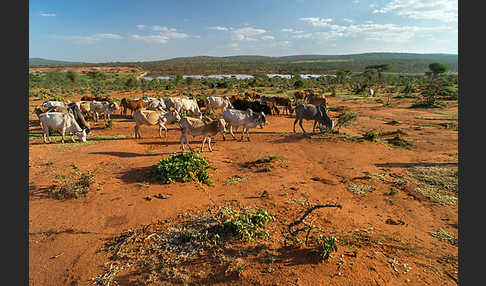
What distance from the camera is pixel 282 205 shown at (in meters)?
5.80

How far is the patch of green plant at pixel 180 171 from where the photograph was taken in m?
6.86

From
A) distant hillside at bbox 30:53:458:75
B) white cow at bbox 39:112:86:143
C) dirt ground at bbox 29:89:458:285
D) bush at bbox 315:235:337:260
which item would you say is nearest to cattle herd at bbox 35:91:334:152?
white cow at bbox 39:112:86:143

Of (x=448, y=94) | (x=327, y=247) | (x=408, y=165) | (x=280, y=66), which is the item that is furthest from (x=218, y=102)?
(x=280, y=66)

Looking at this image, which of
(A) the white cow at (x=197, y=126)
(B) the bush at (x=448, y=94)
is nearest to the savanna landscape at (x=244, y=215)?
(A) the white cow at (x=197, y=126)

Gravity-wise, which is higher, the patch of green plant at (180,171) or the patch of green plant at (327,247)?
the patch of green plant at (180,171)

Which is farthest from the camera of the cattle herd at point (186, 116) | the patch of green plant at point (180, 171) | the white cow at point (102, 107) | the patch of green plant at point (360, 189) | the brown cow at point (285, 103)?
the brown cow at point (285, 103)

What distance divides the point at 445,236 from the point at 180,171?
662cm

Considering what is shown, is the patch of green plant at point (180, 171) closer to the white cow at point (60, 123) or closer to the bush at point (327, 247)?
the bush at point (327, 247)

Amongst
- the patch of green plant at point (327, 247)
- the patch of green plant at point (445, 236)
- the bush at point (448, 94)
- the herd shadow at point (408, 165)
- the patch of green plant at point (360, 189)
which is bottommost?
the patch of green plant at point (445, 236)

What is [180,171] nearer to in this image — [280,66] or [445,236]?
[445,236]

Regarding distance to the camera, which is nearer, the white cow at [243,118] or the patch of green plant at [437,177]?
the patch of green plant at [437,177]

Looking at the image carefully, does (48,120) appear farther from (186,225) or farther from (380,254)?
(380,254)

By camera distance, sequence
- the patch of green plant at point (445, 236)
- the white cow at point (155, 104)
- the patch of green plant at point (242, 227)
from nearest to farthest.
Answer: the patch of green plant at point (242, 227) → the patch of green plant at point (445, 236) → the white cow at point (155, 104)

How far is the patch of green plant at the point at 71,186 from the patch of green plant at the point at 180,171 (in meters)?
1.59
